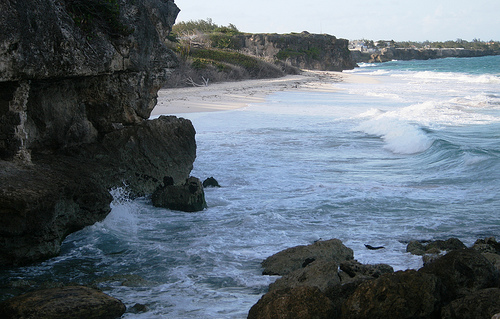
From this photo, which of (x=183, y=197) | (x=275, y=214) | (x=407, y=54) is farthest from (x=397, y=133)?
(x=407, y=54)

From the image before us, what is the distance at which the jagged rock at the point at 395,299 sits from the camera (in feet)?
12.1

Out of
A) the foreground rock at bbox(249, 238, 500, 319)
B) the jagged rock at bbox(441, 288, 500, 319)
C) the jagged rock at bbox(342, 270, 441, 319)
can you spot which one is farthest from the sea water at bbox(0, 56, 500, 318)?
the jagged rock at bbox(441, 288, 500, 319)

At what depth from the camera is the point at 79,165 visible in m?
6.82

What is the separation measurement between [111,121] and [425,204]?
5.25 m

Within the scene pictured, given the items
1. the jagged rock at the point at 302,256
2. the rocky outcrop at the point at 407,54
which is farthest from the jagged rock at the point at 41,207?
the rocky outcrop at the point at 407,54

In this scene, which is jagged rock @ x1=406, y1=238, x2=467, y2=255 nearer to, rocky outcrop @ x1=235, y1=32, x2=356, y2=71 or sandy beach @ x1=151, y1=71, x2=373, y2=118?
sandy beach @ x1=151, y1=71, x2=373, y2=118

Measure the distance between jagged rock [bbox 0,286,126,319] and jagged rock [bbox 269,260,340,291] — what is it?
1.51 metres

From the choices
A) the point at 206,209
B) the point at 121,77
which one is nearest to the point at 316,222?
the point at 206,209

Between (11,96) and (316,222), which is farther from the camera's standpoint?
(316,222)

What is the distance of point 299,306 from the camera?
372cm

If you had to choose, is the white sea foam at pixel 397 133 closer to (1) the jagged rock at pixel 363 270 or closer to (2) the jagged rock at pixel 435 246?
(2) the jagged rock at pixel 435 246

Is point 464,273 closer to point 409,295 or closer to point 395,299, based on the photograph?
point 409,295

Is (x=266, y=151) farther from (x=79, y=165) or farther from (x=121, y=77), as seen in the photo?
(x=79, y=165)

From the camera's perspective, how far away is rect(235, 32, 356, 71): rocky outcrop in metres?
54.9
